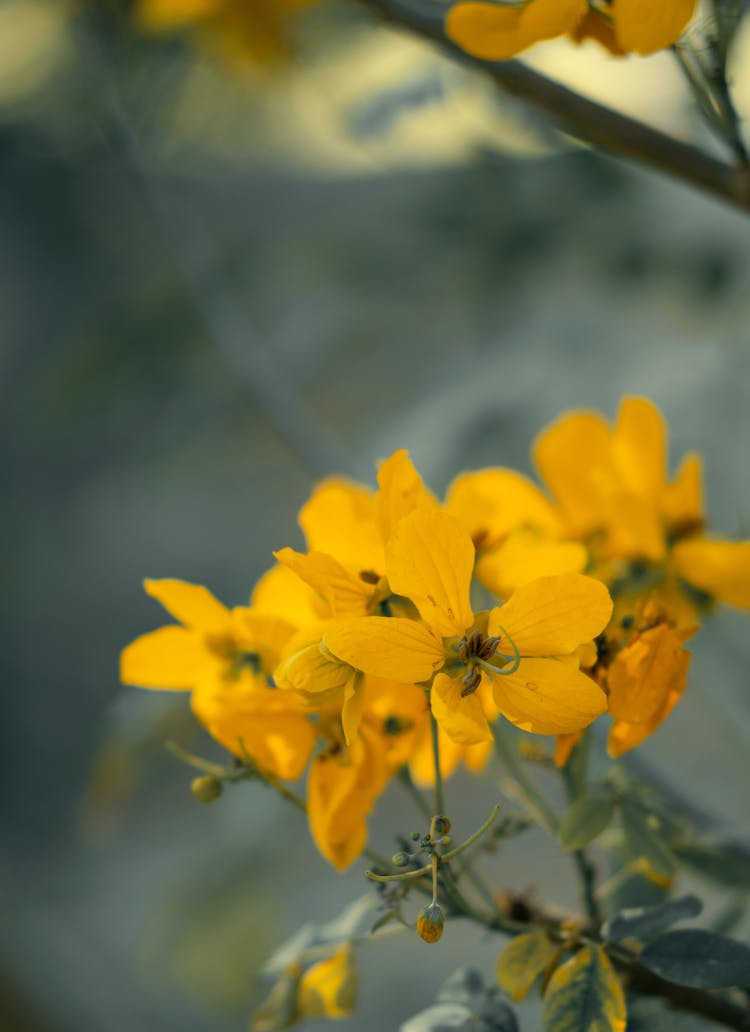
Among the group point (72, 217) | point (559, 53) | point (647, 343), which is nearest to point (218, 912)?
point (647, 343)

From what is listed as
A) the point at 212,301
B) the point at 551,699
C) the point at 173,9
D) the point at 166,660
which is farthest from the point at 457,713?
the point at 212,301

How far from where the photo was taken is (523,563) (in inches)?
14.7

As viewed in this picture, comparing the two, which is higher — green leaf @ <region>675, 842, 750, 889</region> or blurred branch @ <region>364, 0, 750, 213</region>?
blurred branch @ <region>364, 0, 750, 213</region>

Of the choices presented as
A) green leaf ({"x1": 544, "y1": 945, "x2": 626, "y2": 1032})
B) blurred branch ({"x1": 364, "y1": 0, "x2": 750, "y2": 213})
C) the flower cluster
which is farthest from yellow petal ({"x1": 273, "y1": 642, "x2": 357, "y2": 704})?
Result: blurred branch ({"x1": 364, "y1": 0, "x2": 750, "y2": 213})

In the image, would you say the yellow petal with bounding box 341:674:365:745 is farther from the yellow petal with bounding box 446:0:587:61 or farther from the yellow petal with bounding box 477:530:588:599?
the yellow petal with bounding box 446:0:587:61

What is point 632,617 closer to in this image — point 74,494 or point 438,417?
point 438,417

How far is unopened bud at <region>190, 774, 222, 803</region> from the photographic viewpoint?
357mm

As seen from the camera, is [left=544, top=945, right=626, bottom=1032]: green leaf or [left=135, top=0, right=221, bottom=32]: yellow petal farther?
[left=135, top=0, right=221, bottom=32]: yellow petal

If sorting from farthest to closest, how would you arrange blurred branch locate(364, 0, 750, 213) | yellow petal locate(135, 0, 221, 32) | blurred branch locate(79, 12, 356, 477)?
blurred branch locate(79, 12, 356, 477) < yellow petal locate(135, 0, 221, 32) < blurred branch locate(364, 0, 750, 213)

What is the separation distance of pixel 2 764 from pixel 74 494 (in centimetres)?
63

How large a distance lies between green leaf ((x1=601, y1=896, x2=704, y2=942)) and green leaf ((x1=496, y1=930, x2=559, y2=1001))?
0.02 metres

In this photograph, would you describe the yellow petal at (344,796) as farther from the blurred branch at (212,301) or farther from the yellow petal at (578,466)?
the blurred branch at (212,301)

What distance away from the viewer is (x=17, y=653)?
216 cm

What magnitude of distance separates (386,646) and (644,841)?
13cm
